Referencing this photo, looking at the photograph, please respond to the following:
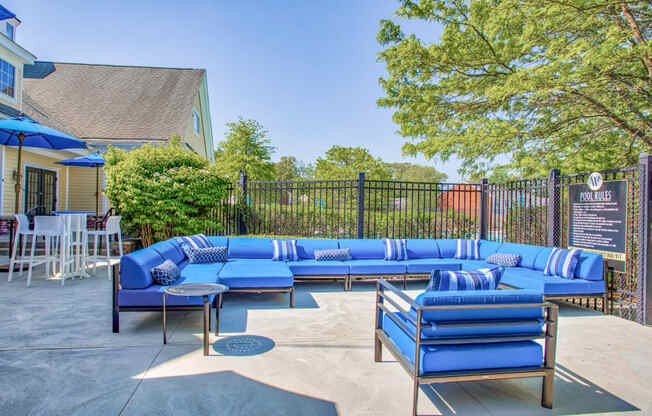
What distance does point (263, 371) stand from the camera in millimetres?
2936

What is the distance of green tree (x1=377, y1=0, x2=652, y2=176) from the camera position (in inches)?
291

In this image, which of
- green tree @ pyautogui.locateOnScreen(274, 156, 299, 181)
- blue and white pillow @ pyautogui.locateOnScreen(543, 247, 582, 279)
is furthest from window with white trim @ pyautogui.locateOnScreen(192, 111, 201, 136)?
green tree @ pyautogui.locateOnScreen(274, 156, 299, 181)

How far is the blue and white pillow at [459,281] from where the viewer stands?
2.72 meters

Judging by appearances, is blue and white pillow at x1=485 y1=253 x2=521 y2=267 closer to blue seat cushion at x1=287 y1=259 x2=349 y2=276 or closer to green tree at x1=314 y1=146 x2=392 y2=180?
blue seat cushion at x1=287 y1=259 x2=349 y2=276

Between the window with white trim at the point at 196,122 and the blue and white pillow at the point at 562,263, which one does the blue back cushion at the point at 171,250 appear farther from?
the window with white trim at the point at 196,122

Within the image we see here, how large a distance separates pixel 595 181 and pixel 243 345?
5.62 m

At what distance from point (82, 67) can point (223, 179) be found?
11.8 metres

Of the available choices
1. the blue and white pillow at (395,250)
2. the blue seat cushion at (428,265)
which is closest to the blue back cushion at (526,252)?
the blue seat cushion at (428,265)

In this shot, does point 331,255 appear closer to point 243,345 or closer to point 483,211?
point 243,345

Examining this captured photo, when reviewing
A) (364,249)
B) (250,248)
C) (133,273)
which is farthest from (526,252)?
(133,273)

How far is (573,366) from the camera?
10.5 feet

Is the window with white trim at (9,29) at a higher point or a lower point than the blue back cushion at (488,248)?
higher

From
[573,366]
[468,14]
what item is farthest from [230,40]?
[573,366]

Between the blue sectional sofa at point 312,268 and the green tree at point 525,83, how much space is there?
4.05m
